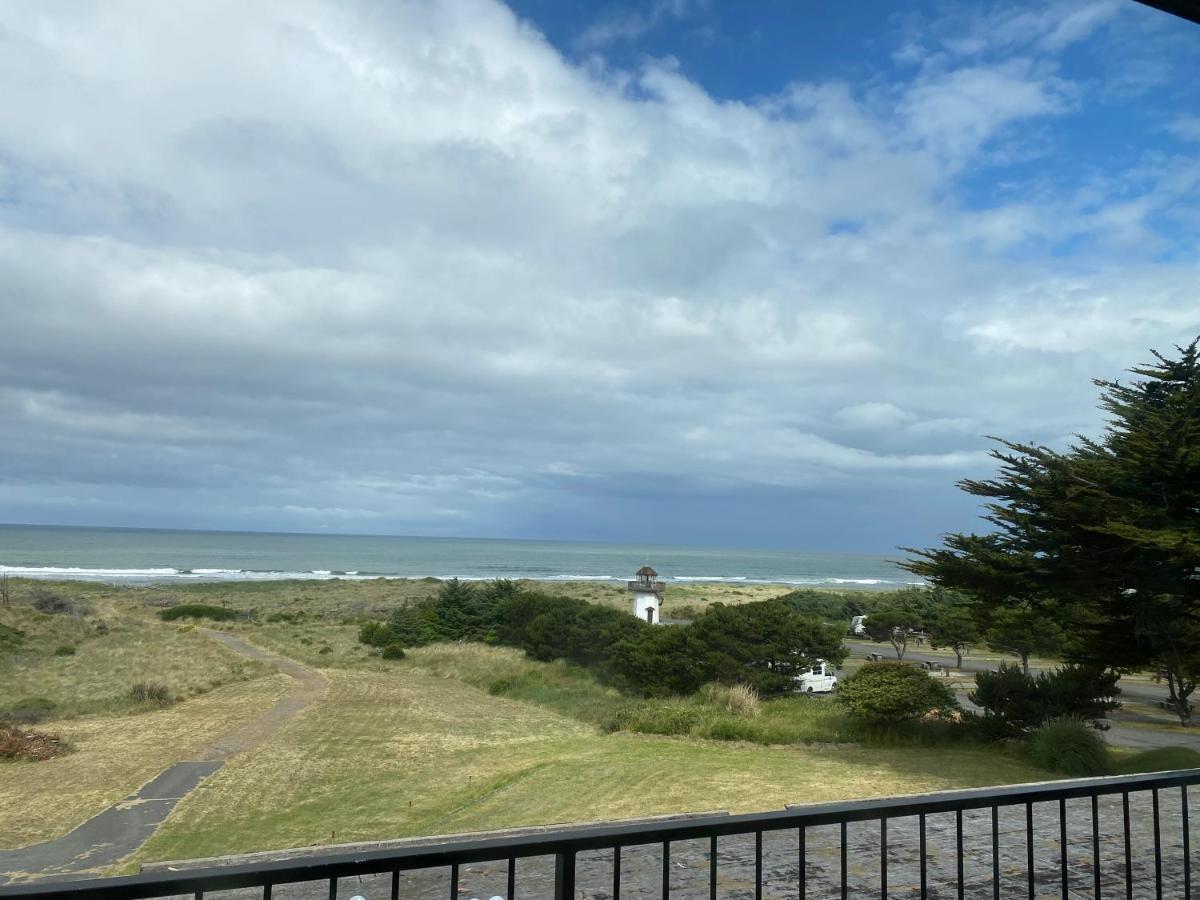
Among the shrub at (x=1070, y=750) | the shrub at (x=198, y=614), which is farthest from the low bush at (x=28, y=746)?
the shrub at (x=198, y=614)

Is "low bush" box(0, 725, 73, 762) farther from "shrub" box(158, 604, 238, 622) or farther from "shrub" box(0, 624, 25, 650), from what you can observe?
"shrub" box(158, 604, 238, 622)

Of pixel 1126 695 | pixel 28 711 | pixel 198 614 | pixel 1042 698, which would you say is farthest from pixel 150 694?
pixel 1126 695

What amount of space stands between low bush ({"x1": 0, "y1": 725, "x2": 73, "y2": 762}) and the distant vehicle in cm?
1624

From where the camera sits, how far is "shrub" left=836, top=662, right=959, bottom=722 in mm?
13836

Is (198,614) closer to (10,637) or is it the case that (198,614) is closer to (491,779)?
(10,637)

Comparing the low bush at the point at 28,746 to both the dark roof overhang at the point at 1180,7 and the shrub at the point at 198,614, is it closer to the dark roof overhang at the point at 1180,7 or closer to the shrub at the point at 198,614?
the dark roof overhang at the point at 1180,7

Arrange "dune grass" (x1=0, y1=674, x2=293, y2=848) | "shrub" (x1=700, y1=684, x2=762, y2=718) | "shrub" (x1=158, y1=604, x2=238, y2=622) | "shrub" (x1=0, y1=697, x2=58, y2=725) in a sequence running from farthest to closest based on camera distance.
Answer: "shrub" (x1=158, y1=604, x2=238, y2=622), "shrub" (x1=0, y1=697, x2=58, y2=725), "shrub" (x1=700, y1=684, x2=762, y2=718), "dune grass" (x1=0, y1=674, x2=293, y2=848)

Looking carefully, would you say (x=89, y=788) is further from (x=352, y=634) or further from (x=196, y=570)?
(x=196, y=570)

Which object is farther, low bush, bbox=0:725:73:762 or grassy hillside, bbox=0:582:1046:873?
low bush, bbox=0:725:73:762

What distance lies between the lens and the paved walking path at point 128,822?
9047mm

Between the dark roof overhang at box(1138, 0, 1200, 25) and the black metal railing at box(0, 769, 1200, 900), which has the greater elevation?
the dark roof overhang at box(1138, 0, 1200, 25)

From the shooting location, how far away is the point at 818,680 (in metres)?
21.0

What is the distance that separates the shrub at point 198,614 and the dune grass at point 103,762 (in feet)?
72.9

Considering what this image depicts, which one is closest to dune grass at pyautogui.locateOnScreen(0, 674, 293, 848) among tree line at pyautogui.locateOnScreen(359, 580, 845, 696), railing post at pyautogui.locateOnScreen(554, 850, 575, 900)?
tree line at pyautogui.locateOnScreen(359, 580, 845, 696)
